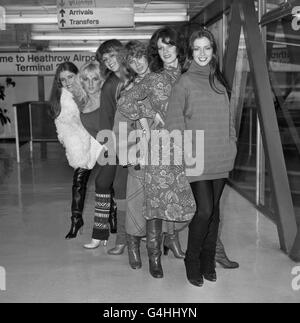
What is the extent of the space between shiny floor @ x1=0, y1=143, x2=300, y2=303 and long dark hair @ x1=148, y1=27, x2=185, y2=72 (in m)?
1.31

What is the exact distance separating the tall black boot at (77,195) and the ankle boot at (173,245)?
33.6 inches

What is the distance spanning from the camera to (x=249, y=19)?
13.8 ft

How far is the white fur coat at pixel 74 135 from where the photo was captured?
409cm

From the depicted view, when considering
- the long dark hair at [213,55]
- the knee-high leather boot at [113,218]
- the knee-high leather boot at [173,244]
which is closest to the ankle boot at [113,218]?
the knee-high leather boot at [113,218]

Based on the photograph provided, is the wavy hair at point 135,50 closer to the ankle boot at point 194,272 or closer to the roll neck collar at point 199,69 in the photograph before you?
the roll neck collar at point 199,69

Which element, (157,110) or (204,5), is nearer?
(157,110)

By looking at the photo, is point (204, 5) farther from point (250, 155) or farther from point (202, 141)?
point (202, 141)

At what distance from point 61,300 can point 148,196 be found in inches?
30.3

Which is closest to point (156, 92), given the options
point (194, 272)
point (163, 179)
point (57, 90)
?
point (163, 179)

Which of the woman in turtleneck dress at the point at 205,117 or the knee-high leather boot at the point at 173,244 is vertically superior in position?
the woman in turtleneck dress at the point at 205,117

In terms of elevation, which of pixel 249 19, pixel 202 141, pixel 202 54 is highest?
pixel 249 19

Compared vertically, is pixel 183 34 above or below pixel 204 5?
below

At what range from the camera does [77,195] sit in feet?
14.0

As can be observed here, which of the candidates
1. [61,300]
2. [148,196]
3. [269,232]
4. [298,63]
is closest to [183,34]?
[148,196]
